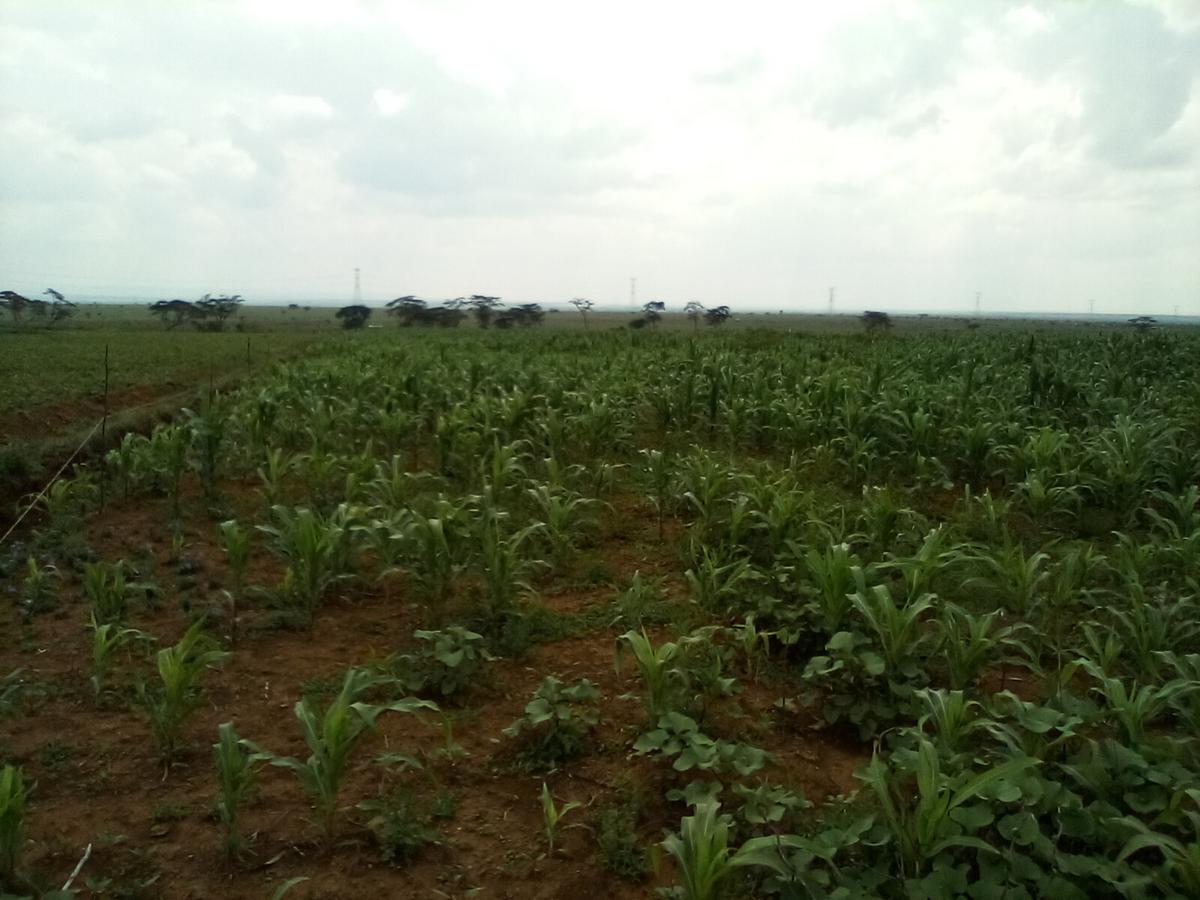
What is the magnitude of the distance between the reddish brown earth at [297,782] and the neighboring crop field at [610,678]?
0.04 feet

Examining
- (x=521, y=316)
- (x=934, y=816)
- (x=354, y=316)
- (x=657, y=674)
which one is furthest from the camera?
(x=521, y=316)

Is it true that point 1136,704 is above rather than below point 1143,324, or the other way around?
below

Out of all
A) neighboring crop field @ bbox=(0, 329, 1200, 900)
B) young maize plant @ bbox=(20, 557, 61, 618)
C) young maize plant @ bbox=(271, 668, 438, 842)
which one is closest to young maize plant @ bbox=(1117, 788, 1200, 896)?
neighboring crop field @ bbox=(0, 329, 1200, 900)

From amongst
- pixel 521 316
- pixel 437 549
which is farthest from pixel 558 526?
pixel 521 316

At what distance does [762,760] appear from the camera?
2.63 metres

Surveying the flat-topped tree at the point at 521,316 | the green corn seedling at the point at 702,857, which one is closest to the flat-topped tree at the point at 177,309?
the flat-topped tree at the point at 521,316

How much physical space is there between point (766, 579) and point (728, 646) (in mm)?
543

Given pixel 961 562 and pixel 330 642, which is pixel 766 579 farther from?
pixel 330 642

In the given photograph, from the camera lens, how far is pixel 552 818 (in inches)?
94.3

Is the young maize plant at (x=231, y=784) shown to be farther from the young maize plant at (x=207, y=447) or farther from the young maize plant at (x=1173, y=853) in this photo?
the young maize plant at (x=207, y=447)

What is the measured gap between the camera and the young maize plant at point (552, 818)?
7.86ft

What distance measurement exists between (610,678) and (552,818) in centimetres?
102

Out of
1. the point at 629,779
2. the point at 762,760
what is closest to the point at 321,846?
the point at 629,779

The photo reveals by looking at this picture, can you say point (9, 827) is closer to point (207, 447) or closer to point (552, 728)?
point (552, 728)
